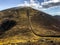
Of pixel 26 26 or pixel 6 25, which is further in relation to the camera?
pixel 6 25

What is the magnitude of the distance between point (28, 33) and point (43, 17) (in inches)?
109

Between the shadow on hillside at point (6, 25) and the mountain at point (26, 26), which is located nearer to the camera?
the mountain at point (26, 26)

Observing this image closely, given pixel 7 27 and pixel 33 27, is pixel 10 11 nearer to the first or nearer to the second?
pixel 7 27

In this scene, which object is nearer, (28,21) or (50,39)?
(50,39)

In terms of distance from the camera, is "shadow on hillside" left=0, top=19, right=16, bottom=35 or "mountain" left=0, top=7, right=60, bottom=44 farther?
"shadow on hillside" left=0, top=19, right=16, bottom=35

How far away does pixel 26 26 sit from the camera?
2255cm

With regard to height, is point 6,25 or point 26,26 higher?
point 26,26

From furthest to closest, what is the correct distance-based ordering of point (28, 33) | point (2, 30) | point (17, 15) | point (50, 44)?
1. point (17, 15)
2. point (2, 30)
3. point (28, 33)
4. point (50, 44)

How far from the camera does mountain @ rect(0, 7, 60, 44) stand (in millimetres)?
21391

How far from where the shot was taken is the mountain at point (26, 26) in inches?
842

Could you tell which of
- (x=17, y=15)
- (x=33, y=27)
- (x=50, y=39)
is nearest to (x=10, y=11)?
(x=17, y=15)

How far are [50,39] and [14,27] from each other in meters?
3.99

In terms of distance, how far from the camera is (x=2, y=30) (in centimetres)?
2323

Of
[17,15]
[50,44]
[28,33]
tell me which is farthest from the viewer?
[17,15]
